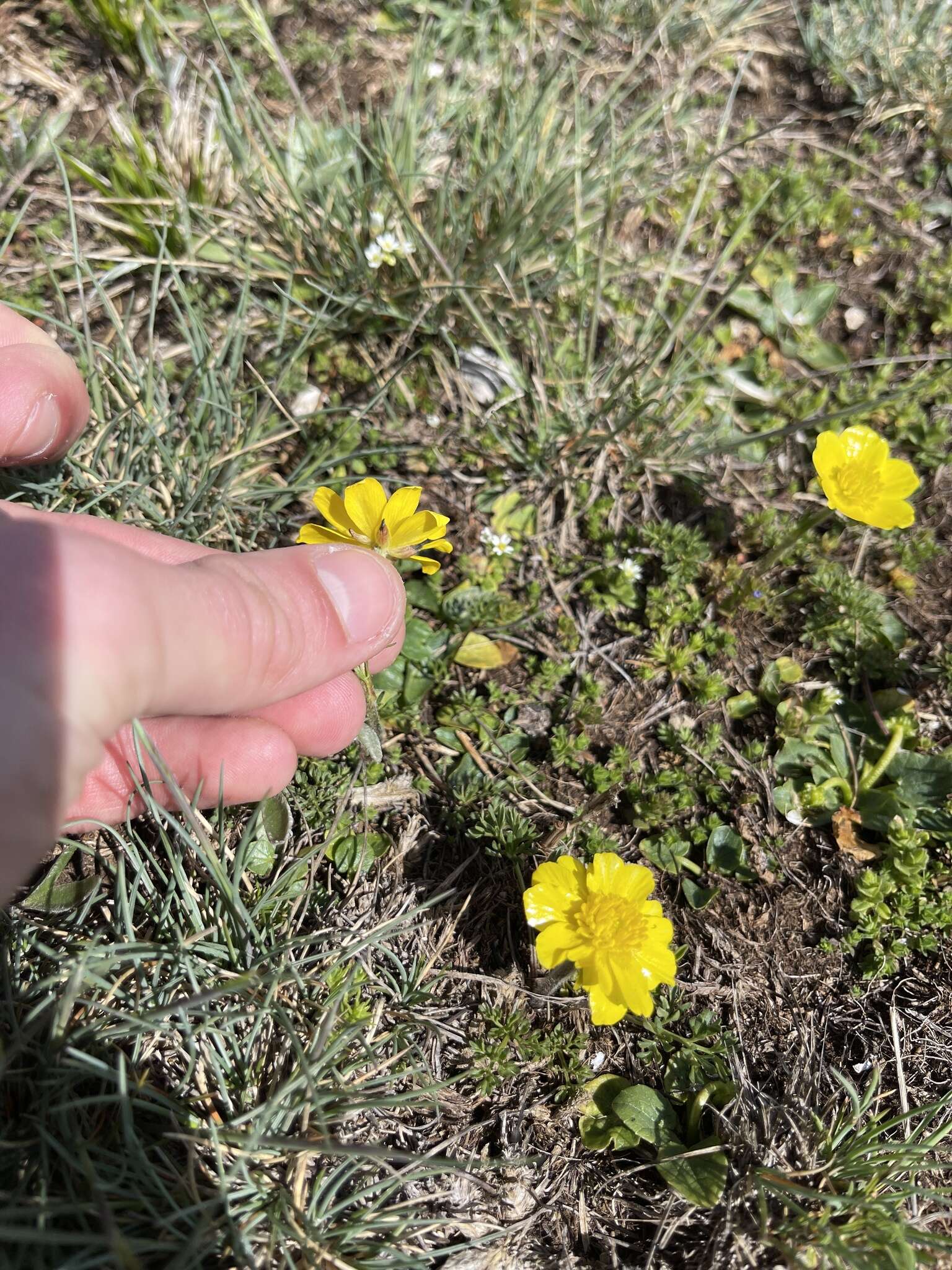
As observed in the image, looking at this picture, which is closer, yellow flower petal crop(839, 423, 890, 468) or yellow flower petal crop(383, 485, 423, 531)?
yellow flower petal crop(383, 485, 423, 531)

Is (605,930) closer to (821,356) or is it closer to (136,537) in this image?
(136,537)

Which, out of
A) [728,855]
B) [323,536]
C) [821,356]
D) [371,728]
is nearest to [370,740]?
[371,728]

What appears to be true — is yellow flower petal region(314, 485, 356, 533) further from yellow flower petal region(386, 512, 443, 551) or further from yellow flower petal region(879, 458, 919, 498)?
yellow flower petal region(879, 458, 919, 498)

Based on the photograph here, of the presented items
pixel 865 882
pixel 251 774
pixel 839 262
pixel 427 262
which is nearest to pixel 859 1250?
pixel 865 882

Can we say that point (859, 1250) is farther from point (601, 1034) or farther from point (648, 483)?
point (648, 483)

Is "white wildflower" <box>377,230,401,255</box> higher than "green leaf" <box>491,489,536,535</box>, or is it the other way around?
"white wildflower" <box>377,230,401,255</box>

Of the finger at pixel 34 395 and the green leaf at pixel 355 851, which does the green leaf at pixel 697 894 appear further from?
the finger at pixel 34 395

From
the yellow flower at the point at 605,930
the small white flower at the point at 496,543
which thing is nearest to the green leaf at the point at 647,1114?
the yellow flower at the point at 605,930

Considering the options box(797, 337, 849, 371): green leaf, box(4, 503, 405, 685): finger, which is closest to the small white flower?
box(4, 503, 405, 685): finger
